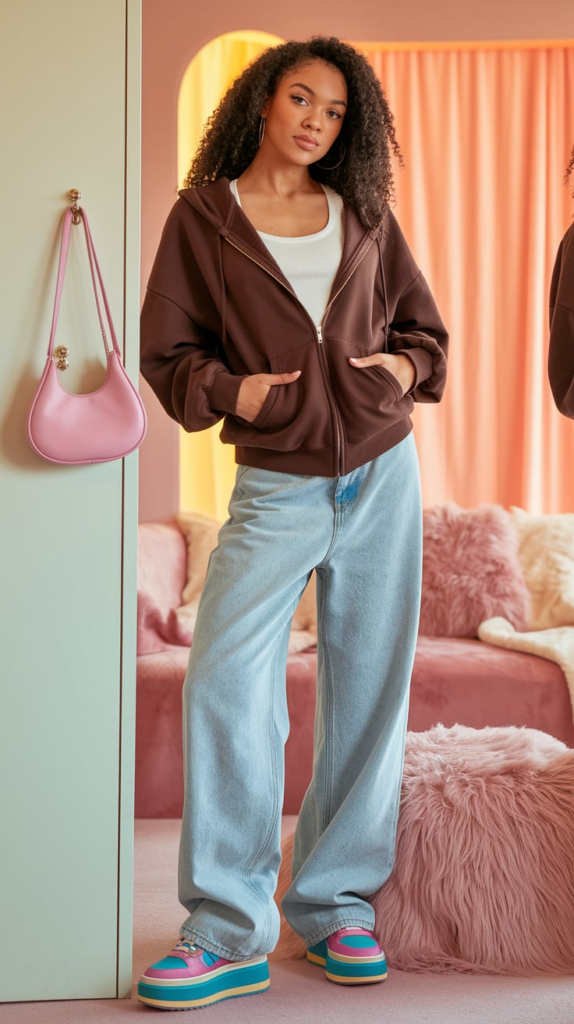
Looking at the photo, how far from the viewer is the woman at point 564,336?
1.73 m

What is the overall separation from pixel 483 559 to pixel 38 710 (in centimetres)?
189

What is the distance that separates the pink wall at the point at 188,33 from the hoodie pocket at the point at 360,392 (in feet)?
6.67

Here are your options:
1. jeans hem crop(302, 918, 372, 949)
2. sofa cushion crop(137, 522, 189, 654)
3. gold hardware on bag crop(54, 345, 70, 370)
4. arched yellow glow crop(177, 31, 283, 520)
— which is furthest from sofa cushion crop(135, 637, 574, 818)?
gold hardware on bag crop(54, 345, 70, 370)

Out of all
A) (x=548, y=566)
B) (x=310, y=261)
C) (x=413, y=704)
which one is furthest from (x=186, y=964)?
(x=548, y=566)

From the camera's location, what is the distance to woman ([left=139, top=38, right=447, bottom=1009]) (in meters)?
1.57

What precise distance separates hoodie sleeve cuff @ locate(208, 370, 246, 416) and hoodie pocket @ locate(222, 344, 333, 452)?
5 cm

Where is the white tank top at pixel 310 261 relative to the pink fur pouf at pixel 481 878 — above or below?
above

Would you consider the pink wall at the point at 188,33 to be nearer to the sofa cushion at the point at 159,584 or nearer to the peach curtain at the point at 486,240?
the peach curtain at the point at 486,240

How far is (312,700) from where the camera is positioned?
273 cm

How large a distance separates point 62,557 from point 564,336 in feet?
2.96

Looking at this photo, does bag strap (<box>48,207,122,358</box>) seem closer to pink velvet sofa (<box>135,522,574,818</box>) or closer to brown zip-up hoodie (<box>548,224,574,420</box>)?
brown zip-up hoodie (<box>548,224,574,420</box>)

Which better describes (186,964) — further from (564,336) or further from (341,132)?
(341,132)

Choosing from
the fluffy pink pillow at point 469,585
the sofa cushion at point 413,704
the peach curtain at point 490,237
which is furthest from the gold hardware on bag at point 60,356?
the peach curtain at point 490,237

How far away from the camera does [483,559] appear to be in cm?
316
